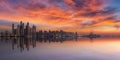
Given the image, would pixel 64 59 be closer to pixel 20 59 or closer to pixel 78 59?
pixel 78 59

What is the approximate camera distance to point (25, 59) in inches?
1369

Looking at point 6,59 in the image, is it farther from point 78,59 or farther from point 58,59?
point 78,59

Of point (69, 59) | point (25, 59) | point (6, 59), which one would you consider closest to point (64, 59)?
point (69, 59)

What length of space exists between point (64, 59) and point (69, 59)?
2.35 ft

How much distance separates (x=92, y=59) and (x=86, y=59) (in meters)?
0.93

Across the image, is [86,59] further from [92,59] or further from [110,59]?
[110,59]

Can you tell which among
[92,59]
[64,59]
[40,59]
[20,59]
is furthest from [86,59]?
[20,59]

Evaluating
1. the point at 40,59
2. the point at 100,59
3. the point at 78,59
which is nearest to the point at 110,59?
the point at 100,59

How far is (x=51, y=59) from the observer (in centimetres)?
3506

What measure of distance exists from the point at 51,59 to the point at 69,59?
8.36ft

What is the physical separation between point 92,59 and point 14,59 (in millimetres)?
10966

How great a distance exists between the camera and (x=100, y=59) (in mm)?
34781

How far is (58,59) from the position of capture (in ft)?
115

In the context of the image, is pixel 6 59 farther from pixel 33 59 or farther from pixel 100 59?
pixel 100 59
